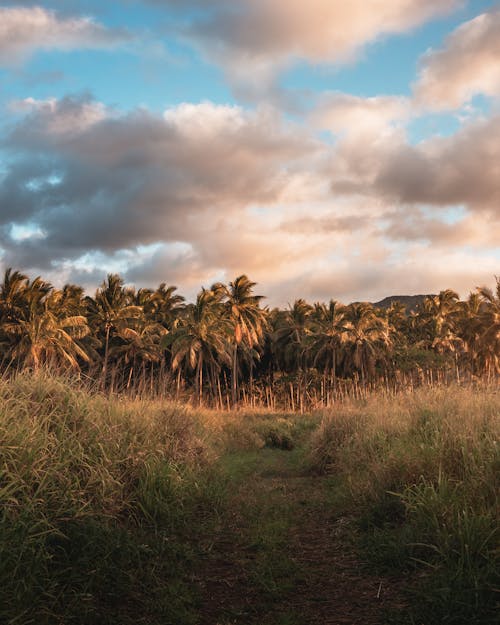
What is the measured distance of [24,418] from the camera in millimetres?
6094

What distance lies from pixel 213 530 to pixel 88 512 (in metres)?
2.17

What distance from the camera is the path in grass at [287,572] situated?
4426 millimetres

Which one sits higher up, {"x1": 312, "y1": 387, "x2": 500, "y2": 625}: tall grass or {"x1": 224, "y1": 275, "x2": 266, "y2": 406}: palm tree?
{"x1": 224, "y1": 275, "x2": 266, "y2": 406}: palm tree

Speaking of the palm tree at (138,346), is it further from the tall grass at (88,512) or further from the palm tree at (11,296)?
Answer: the tall grass at (88,512)

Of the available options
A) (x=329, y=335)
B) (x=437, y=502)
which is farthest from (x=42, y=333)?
(x=437, y=502)

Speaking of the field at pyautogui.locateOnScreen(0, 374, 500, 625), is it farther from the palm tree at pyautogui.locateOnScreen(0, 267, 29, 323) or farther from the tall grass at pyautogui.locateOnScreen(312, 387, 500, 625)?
the palm tree at pyautogui.locateOnScreen(0, 267, 29, 323)

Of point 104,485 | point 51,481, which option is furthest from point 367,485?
point 51,481

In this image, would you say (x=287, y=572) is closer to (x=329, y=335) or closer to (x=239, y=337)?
(x=239, y=337)

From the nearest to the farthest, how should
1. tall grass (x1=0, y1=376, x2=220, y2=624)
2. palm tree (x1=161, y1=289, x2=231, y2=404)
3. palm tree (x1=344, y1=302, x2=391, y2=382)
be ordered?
tall grass (x1=0, y1=376, x2=220, y2=624), palm tree (x1=161, y1=289, x2=231, y2=404), palm tree (x1=344, y1=302, x2=391, y2=382)

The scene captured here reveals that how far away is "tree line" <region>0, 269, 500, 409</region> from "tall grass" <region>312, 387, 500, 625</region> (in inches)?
1246

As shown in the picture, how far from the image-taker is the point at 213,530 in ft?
22.4

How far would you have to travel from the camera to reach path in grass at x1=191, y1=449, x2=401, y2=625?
4426mm

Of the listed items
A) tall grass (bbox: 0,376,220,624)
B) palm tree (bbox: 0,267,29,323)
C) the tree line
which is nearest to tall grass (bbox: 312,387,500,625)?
tall grass (bbox: 0,376,220,624)

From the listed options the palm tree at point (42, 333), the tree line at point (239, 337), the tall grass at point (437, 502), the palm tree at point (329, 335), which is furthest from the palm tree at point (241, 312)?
the tall grass at point (437, 502)
